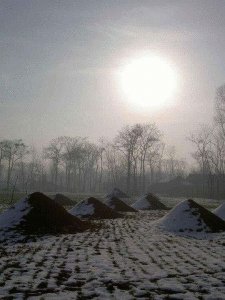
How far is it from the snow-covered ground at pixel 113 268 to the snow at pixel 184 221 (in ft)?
7.83

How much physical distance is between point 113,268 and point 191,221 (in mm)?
9370

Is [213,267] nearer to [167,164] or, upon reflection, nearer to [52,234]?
[52,234]

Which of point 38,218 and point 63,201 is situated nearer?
point 38,218

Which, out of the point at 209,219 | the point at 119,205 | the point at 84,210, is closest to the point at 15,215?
→ the point at 84,210

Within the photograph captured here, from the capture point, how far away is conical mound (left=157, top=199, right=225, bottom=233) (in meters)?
17.1

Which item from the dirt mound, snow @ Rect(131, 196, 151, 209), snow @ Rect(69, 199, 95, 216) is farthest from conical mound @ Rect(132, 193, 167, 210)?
snow @ Rect(69, 199, 95, 216)

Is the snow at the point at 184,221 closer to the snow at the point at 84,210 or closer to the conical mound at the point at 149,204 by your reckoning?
the snow at the point at 84,210

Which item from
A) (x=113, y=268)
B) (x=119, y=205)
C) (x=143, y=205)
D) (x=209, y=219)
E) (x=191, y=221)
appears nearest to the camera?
(x=113, y=268)

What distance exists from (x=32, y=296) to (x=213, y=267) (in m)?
5.03

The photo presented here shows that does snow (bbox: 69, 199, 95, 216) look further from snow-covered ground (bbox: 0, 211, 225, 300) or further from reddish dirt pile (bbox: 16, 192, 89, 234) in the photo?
snow-covered ground (bbox: 0, 211, 225, 300)

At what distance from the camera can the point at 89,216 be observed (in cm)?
2417

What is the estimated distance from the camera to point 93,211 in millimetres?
24812

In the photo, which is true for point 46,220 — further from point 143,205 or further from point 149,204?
point 149,204

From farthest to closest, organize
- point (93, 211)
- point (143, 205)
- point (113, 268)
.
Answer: point (143, 205)
point (93, 211)
point (113, 268)
